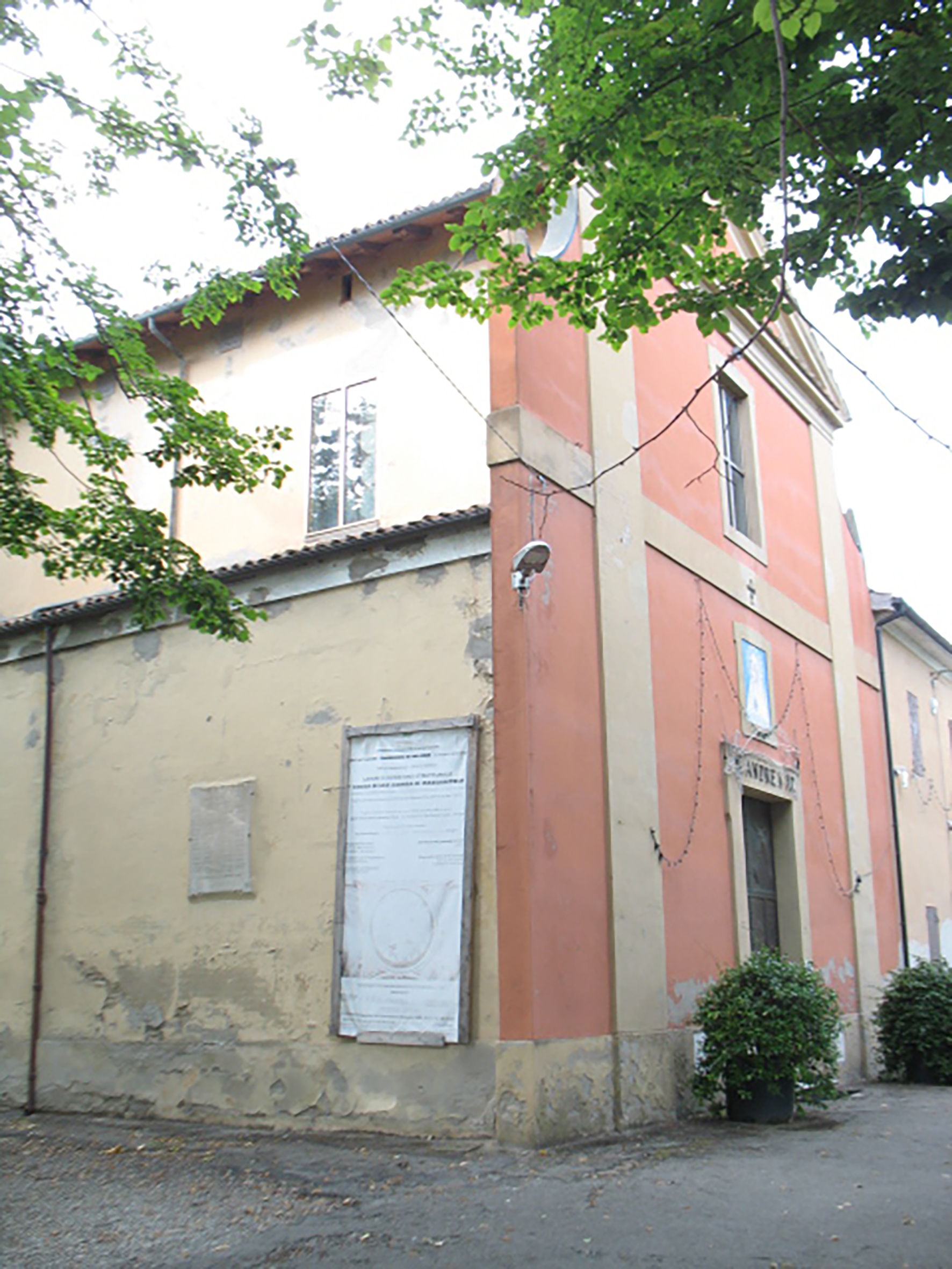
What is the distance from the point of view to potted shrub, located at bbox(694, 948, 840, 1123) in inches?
387

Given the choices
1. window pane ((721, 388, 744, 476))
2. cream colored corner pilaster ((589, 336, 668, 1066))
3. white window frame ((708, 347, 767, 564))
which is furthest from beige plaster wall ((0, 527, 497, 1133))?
window pane ((721, 388, 744, 476))

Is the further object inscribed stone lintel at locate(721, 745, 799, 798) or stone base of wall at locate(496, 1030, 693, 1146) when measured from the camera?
inscribed stone lintel at locate(721, 745, 799, 798)

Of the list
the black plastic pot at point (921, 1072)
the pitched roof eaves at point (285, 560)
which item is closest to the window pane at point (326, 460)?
the pitched roof eaves at point (285, 560)

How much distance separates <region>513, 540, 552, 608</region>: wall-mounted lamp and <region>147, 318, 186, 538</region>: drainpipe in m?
4.13

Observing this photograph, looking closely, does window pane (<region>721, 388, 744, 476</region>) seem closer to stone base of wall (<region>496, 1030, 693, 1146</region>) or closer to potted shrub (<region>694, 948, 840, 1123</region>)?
potted shrub (<region>694, 948, 840, 1123</region>)

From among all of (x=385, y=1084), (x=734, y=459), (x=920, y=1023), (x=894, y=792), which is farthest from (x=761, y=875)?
(x=385, y=1084)

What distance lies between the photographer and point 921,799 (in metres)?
18.5

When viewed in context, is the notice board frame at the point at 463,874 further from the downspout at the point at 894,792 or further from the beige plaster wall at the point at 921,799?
the beige plaster wall at the point at 921,799

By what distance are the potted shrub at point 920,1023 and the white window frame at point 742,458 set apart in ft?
15.5

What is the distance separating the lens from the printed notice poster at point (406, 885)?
876 centimetres

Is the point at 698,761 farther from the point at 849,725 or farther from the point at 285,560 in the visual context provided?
the point at 849,725

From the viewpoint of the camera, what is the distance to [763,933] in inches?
507

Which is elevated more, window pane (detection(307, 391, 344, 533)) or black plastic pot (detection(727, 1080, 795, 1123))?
window pane (detection(307, 391, 344, 533))

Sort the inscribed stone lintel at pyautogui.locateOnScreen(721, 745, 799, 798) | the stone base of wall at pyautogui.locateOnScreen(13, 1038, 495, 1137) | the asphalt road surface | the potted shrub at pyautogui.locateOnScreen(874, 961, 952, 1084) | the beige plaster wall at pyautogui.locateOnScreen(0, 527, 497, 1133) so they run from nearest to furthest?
the asphalt road surface < the stone base of wall at pyautogui.locateOnScreen(13, 1038, 495, 1137) < the beige plaster wall at pyautogui.locateOnScreen(0, 527, 497, 1133) < the inscribed stone lintel at pyautogui.locateOnScreen(721, 745, 799, 798) < the potted shrub at pyautogui.locateOnScreen(874, 961, 952, 1084)
